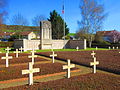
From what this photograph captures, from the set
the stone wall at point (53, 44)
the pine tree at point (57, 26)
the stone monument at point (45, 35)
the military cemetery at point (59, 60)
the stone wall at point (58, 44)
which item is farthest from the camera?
the pine tree at point (57, 26)

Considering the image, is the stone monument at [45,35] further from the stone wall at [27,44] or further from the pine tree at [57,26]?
the pine tree at [57,26]

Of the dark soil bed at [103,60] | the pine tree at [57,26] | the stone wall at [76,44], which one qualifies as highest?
the pine tree at [57,26]

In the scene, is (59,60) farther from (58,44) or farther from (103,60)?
(58,44)

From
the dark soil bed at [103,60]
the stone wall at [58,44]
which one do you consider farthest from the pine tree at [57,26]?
the dark soil bed at [103,60]

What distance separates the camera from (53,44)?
88.7ft

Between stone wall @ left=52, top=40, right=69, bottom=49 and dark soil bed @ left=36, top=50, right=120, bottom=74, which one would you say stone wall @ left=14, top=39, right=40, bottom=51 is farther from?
dark soil bed @ left=36, top=50, right=120, bottom=74

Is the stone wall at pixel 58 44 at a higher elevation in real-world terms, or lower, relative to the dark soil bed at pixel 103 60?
higher

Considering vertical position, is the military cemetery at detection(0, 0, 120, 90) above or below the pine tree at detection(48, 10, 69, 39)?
below

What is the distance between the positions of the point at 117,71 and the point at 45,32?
758 inches

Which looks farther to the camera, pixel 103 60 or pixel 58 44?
pixel 58 44

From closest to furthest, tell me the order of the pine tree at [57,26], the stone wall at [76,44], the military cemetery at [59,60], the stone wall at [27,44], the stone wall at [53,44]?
the military cemetery at [59,60]
the stone wall at [27,44]
the stone wall at [53,44]
the stone wall at [76,44]
the pine tree at [57,26]

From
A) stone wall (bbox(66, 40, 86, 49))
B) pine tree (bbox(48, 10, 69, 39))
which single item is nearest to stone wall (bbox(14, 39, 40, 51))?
stone wall (bbox(66, 40, 86, 49))

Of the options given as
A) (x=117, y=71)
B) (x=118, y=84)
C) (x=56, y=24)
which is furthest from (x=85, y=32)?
(x=118, y=84)

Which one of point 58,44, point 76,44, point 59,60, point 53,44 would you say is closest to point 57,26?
point 76,44
